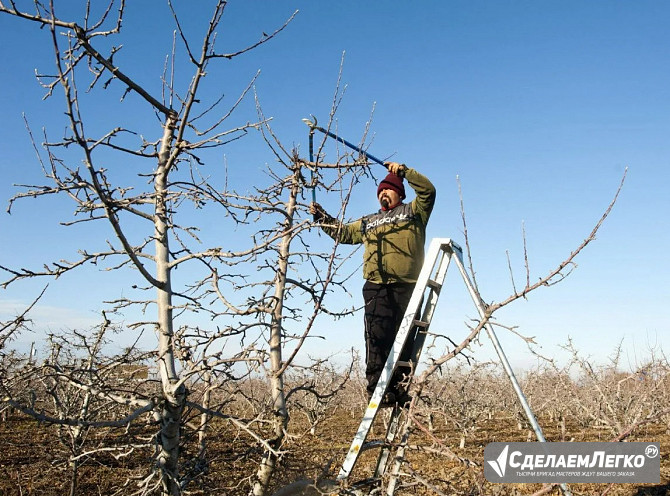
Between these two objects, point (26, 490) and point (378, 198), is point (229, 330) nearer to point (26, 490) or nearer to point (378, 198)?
point (378, 198)

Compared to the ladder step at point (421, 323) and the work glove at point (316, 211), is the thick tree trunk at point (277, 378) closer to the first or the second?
the work glove at point (316, 211)

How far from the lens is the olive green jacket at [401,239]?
13.3 feet

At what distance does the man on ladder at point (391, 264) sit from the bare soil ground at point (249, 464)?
0.76 m

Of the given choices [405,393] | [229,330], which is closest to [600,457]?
[405,393]

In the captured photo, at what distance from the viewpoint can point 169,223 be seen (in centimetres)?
325

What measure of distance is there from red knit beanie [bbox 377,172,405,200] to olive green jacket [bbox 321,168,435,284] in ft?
0.78

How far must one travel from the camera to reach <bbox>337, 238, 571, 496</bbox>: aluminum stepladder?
3.32m

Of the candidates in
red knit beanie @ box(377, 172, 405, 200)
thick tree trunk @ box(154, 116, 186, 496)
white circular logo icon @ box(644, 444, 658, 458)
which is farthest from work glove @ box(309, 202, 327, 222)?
white circular logo icon @ box(644, 444, 658, 458)

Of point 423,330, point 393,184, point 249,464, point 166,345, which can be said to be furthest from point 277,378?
point 249,464

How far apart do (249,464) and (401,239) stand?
33.9 feet

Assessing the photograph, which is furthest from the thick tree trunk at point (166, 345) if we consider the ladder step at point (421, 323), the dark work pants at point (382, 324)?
the ladder step at point (421, 323)

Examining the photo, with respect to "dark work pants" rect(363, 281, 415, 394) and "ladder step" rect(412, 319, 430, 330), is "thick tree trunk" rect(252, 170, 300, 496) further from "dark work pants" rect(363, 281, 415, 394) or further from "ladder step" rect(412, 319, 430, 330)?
"ladder step" rect(412, 319, 430, 330)

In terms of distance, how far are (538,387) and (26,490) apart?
63.8ft

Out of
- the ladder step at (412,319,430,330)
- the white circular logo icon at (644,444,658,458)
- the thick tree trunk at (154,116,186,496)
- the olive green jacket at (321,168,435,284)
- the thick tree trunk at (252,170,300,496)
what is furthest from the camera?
the white circular logo icon at (644,444,658,458)
